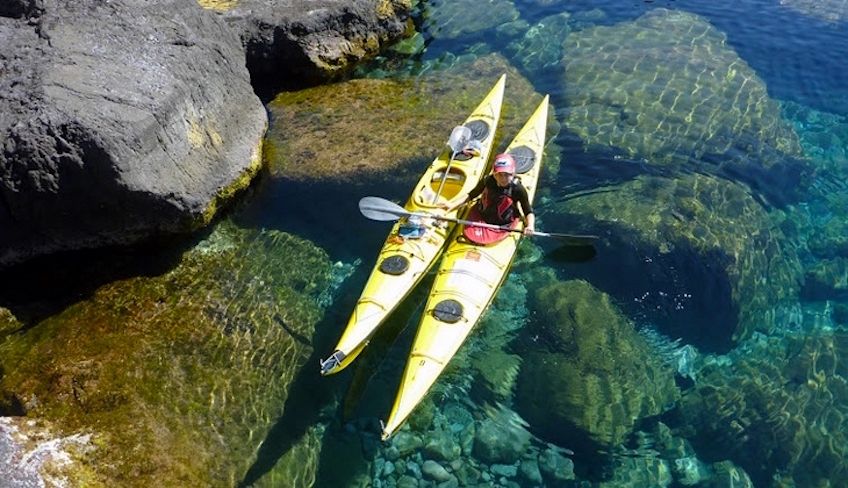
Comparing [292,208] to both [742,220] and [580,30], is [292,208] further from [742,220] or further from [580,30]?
[580,30]

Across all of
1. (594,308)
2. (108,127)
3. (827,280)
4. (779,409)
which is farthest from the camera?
(827,280)

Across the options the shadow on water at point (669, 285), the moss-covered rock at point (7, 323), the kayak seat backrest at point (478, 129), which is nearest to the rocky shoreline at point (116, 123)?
the moss-covered rock at point (7, 323)

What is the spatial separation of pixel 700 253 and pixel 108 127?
6.89m

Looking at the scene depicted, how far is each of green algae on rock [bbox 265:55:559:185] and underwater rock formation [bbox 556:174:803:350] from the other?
1414mm

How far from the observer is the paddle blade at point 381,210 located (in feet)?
24.5

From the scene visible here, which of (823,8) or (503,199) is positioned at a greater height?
(503,199)

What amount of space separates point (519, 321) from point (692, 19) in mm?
8800

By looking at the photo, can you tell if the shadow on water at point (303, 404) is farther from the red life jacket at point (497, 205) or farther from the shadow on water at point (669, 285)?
the shadow on water at point (669, 285)

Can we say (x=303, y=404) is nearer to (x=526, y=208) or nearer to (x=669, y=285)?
(x=526, y=208)

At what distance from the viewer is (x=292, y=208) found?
870 cm

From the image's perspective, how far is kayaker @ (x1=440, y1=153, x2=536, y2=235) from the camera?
7312 millimetres

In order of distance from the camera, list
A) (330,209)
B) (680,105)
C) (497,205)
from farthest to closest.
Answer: (680,105)
(330,209)
(497,205)

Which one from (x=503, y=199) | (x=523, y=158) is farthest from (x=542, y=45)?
(x=503, y=199)

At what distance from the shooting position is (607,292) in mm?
7531
